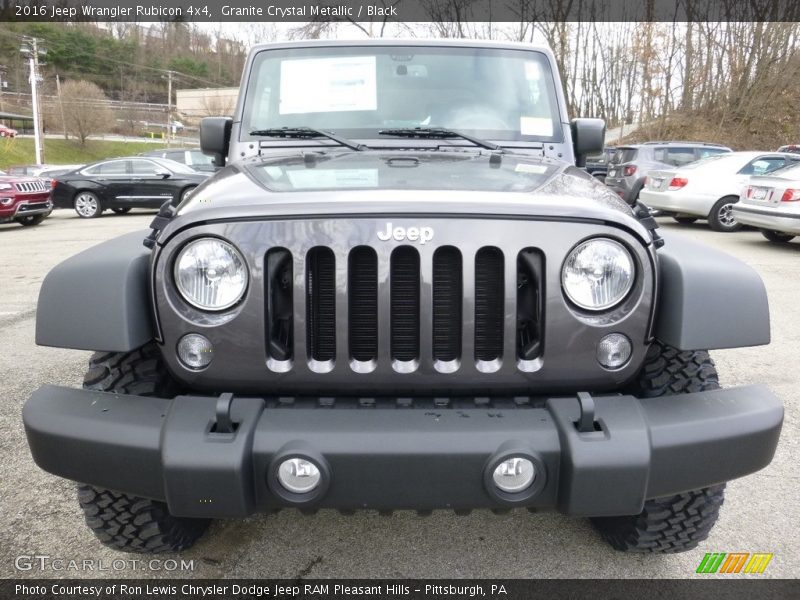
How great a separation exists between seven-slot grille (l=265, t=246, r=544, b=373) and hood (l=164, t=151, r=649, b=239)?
0.39 ft

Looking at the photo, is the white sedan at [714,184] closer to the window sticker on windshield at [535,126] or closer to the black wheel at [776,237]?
the black wheel at [776,237]

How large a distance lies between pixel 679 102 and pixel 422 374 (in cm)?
3014

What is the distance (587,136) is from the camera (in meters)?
3.02

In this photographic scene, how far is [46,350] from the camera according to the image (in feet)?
15.6

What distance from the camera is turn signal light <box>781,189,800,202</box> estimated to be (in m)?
8.46

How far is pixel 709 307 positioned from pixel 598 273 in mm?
320

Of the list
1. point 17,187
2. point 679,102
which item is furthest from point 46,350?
point 679,102

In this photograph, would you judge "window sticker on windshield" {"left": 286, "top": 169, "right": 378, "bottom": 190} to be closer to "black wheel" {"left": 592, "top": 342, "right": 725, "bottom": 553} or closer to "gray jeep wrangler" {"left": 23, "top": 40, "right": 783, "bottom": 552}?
"gray jeep wrangler" {"left": 23, "top": 40, "right": 783, "bottom": 552}

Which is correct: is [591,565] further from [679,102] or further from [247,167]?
[679,102]

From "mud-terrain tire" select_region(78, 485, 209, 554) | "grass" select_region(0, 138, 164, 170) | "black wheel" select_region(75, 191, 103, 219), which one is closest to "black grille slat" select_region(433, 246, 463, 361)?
"mud-terrain tire" select_region(78, 485, 209, 554)

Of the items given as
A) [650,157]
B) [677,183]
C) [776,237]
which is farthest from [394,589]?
[650,157]

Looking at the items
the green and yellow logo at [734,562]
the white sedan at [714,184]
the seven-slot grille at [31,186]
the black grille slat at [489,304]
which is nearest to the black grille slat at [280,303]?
the black grille slat at [489,304]

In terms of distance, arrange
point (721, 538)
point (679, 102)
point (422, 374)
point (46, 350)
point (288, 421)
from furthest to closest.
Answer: point (679, 102), point (46, 350), point (721, 538), point (422, 374), point (288, 421)

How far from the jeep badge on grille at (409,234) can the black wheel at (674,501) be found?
852 mm
